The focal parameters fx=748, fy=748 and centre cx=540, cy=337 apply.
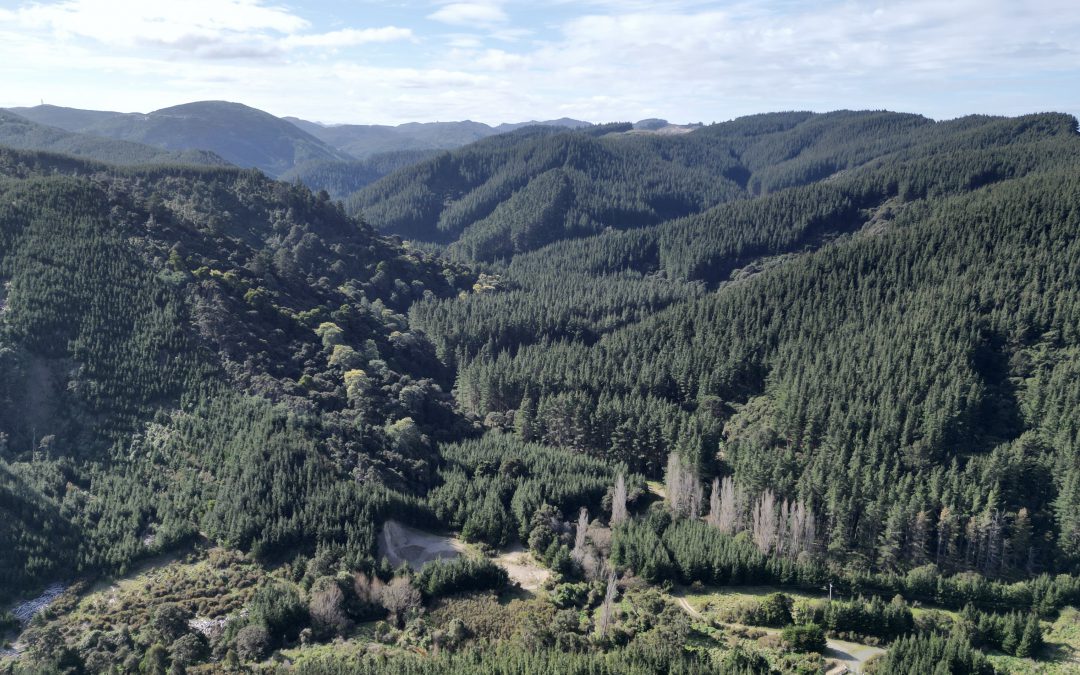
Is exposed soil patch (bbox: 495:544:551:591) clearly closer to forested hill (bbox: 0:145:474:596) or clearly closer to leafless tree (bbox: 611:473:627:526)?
leafless tree (bbox: 611:473:627:526)

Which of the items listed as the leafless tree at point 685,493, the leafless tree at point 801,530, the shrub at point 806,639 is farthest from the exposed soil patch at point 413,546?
the leafless tree at point 801,530

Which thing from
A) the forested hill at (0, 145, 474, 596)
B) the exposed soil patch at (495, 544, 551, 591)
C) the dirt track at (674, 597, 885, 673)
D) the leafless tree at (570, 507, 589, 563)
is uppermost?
the forested hill at (0, 145, 474, 596)

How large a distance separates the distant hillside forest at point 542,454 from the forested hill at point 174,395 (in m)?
0.45

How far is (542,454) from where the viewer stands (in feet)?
375

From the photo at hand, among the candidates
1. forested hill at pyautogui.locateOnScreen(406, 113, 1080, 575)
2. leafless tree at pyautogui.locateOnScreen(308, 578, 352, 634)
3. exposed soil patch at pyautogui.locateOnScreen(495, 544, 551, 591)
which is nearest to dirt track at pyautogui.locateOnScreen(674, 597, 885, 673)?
exposed soil patch at pyautogui.locateOnScreen(495, 544, 551, 591)

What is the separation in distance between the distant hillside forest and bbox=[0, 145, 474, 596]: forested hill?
0.45m

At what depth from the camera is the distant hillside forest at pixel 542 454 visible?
70125 millimetres

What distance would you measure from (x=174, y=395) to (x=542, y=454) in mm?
55083

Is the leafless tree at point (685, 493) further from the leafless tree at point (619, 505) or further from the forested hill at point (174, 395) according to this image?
the forested hill at point (174, 395)

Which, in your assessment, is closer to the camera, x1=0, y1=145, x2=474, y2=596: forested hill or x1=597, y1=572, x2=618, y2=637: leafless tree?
x1=597, y1=572, x2=618, y2=637: leafless tree

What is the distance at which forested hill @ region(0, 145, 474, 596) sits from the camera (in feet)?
285

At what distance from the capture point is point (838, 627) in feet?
224

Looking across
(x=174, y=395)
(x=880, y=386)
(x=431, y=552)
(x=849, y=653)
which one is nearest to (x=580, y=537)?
(x=431, y=552)

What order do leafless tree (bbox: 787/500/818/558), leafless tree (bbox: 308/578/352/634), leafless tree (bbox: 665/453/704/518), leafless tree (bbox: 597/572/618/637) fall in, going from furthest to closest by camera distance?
leafless tree (bbox: 665/453/704/518), leafless tree (bbox: 787/500/818/558), leafless tree (bbox: 308/578/352/634), leafless tree (bbox: 597/572/618/637)
